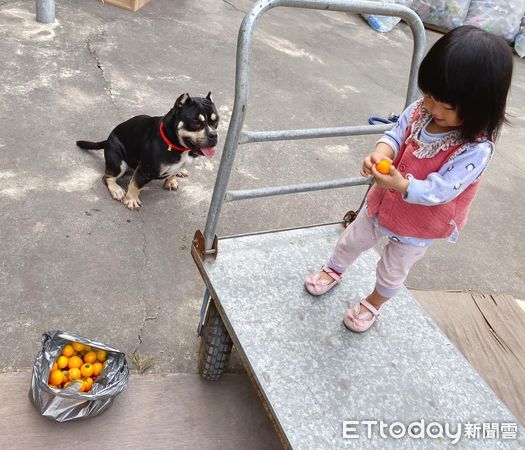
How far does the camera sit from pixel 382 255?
1.96 meters

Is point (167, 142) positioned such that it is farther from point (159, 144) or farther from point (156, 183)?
point (156, 183)

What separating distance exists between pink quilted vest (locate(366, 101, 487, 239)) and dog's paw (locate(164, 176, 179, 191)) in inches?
68.5

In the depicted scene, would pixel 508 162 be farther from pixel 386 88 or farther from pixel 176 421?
pixel 176 421

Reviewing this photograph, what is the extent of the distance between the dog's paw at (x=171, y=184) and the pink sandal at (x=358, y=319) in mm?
1646

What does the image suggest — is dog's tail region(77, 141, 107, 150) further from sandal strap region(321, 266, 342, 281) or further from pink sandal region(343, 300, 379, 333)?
pink sandal region(343, 300, 379, 333)

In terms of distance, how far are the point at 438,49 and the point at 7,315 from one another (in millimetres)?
2105

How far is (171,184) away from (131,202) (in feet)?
1.08

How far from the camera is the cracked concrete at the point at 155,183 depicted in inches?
95.5

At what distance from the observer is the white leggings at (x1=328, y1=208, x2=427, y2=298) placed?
1.86 metres

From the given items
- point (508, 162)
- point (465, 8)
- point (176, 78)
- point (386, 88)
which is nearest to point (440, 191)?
Result: point (176, 78)

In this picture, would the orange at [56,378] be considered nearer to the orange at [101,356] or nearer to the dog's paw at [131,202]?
the orange at [101,356]

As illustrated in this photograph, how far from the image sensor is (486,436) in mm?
1823

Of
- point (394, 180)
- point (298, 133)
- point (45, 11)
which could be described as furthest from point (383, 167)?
point (45, 11)

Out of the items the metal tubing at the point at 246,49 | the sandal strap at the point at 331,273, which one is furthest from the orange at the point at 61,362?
the sandal strap at the point at 331,273
